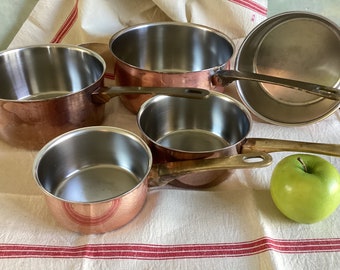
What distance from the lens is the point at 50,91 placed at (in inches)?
26.7

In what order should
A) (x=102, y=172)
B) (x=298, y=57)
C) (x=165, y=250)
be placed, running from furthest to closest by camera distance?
(x=298, y=57) < (x=102, y=172) < (x=165, y=250)

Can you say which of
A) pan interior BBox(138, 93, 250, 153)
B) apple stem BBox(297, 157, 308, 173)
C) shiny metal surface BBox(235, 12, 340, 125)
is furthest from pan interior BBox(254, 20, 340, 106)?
apple stem BBox(297, 157, 308, 173)

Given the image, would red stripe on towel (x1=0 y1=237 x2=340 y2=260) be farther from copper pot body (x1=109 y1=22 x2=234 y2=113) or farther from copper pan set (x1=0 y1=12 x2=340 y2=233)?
copper pot body (x1=109 y1=22 x2=234 y2=113)

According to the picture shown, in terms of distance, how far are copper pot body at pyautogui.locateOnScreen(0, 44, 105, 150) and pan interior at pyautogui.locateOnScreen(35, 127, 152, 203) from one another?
36 millimetres

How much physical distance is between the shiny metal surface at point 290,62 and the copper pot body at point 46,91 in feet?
0.74

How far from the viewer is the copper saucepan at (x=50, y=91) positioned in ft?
1.70

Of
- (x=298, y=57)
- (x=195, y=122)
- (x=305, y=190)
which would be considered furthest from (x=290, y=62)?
(x=305, y=190)

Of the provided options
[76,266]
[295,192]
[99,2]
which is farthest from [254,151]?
[99,2]

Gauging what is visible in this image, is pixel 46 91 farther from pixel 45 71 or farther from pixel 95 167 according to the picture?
pixel 95 167

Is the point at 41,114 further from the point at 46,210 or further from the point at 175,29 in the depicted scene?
the point at 175,29

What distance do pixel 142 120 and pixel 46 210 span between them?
0.17 m

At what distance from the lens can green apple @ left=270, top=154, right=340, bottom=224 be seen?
43cm

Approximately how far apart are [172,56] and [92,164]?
28 centimetres

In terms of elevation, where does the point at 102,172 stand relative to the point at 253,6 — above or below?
below
